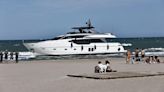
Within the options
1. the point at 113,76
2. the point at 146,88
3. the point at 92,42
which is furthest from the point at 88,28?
the point at 146,88

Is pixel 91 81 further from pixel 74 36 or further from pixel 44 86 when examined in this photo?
pixel 74 36

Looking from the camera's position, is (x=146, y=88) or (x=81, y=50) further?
(x=81, y=50)

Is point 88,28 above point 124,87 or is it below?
above

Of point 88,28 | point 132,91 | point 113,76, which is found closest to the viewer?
point 132,91

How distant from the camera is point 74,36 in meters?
63.2

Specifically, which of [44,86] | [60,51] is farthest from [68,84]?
[60,51]

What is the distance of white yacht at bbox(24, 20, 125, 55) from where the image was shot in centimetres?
6286

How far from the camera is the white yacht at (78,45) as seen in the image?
62862 millimetres

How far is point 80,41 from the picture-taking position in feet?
210

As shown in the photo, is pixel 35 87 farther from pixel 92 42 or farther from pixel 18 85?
pixel 92 42

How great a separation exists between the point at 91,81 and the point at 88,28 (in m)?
47.2

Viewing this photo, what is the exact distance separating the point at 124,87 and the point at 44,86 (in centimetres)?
342

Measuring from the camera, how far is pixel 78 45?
2510 inches

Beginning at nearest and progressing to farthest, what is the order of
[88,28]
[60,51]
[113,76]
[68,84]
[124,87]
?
[124,87]
[68,84]
[113,76]
[60,51]
[88,28]
